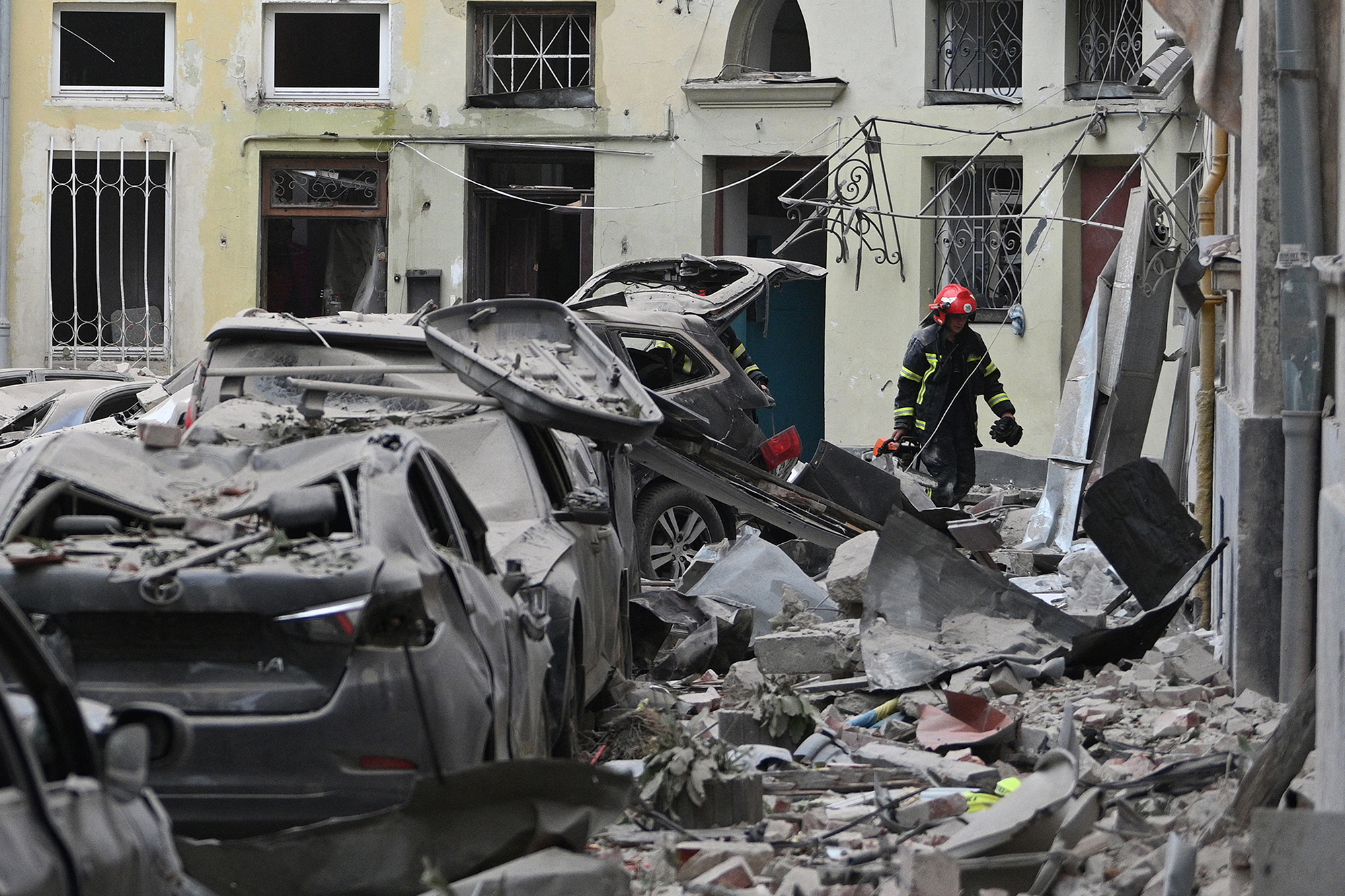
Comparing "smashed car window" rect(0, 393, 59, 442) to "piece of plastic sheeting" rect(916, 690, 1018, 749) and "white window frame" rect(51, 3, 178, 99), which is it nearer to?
"white window frame" rect(51, 3, 178, 99)

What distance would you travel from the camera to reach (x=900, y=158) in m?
18.3

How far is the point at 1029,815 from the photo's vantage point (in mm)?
5371

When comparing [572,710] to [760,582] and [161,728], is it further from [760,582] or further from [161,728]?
[760,582]

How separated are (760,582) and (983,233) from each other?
27.7 ft

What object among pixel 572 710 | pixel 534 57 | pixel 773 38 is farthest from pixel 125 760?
pixel 773 38

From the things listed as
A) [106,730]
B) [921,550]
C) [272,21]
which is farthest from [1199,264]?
[272,21]

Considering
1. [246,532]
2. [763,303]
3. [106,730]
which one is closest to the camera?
[106,730]

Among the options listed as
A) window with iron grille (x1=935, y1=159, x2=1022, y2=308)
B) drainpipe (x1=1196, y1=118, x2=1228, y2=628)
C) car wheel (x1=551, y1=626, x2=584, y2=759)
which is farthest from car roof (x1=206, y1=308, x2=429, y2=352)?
window with iron grille (x1=935, y1=159, x2=1022, y2=308)

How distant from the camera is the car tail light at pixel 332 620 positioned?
188 inches

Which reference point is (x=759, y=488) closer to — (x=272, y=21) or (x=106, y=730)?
(x=106, y=730)

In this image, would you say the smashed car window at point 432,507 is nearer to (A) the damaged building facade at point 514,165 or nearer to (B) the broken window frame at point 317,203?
(A) the damaged building facade at point 514,165

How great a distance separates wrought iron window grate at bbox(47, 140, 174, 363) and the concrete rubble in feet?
42.9

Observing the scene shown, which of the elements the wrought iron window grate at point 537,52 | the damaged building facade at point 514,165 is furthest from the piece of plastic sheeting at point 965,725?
the wrought iron window grate at point 537,52

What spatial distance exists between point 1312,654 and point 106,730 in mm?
5199
